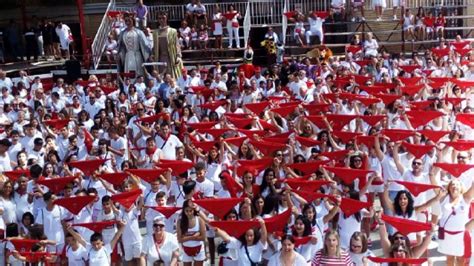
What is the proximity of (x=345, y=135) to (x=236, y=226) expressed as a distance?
3.89 m

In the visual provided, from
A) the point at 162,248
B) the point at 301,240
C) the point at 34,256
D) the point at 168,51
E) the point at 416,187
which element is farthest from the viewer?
the point at 168,51

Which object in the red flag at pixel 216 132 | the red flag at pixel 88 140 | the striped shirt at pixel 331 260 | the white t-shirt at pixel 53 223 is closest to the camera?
the striped shirt at pixel 331 260

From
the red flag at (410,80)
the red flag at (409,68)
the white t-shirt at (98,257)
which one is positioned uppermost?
the red flag at (409,68)

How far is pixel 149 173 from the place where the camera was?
10.8 metres

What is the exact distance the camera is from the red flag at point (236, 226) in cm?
888

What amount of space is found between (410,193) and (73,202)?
4248mm

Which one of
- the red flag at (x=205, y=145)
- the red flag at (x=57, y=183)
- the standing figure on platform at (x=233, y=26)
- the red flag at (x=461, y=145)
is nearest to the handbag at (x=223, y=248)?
the red flag at (x=57, y=183)

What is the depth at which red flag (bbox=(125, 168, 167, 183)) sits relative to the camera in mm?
10773

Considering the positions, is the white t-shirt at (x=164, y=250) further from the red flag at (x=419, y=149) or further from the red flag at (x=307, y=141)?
the red flag at (x=419, y=149)

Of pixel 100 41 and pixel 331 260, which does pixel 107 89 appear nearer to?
pixel 100 41

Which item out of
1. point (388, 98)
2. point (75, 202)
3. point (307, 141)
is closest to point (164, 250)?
point (75, 202)

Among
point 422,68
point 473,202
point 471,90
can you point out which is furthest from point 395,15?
point 473,202

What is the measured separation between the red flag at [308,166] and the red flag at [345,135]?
1274 millimetres

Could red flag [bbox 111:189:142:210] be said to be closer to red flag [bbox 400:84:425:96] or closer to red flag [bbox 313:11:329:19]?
red flag [bbox 400:84:425:96]
